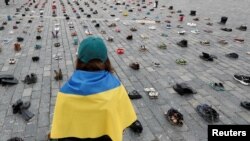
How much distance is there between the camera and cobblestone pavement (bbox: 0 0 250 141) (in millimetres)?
7090

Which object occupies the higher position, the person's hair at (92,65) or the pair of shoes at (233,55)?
the person's hair at (92,65)

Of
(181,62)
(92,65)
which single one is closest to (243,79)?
(181,62)

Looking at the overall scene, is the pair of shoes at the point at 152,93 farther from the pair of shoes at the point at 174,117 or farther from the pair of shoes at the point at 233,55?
the pair of shoes at the point at 233,55

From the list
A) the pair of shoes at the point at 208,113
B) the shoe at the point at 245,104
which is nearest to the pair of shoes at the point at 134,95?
the pair of shoes at the point at 208,113

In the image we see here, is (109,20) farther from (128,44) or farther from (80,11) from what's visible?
(128,44)

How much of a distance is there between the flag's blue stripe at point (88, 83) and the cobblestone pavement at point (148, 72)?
11.2 ft

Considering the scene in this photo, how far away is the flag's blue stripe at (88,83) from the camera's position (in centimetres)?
340

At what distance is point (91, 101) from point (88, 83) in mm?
246

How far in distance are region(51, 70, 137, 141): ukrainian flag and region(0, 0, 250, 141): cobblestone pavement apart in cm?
299

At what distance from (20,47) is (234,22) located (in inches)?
576

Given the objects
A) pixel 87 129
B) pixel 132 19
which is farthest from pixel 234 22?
pixel 87 129

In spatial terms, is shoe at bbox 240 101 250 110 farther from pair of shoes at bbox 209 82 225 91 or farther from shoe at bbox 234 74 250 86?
shoe at bbox 234 74 250 86

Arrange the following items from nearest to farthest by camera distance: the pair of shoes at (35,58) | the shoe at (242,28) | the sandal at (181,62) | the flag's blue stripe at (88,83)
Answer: the flag's blue stripe at (88,83) < the sandal at (181,62) < the pair of shoes at (35,58) < the shoe at (242,28)

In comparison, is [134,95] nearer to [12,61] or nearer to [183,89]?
[183,89]
